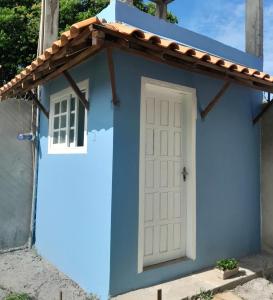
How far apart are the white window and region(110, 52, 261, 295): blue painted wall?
776 millimetres

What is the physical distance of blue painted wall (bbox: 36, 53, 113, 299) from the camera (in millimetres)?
4101

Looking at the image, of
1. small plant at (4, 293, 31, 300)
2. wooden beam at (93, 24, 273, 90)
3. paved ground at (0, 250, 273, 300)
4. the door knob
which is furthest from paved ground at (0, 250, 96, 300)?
wooden beam at (93, 24, 273, 90)

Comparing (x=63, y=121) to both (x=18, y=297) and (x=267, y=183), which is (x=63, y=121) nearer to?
(x=18, y=297)

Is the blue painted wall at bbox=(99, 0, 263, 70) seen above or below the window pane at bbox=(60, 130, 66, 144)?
above

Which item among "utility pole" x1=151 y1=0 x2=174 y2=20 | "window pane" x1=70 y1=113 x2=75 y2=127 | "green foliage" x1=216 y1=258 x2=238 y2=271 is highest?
"utility pole" x1=151 y1=0 x2=174 y2=20

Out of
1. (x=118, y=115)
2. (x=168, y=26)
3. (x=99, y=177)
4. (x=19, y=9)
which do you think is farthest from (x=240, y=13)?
(x=19, y=9)

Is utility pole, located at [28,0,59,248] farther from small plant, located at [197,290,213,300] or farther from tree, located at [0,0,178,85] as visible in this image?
tree, located at [0,0,178,85]

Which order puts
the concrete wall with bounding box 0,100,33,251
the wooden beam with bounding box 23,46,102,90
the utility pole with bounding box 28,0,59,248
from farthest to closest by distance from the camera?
the utility pole with bounding box 28,0,59,248 < the concrete wall with bounding box 0,100,33,251 < the wooden beam with bounding box 23,46,102,90

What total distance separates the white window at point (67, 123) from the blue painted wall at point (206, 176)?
78cm

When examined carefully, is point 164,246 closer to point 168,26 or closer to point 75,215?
point 75,215

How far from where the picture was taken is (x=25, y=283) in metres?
4.56

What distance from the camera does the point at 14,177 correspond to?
5922 mm

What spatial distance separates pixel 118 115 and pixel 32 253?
3278 millimetres

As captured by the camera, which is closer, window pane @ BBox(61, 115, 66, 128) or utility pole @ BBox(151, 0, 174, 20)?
window pane @ BBox(61, 115, 66, 128)
